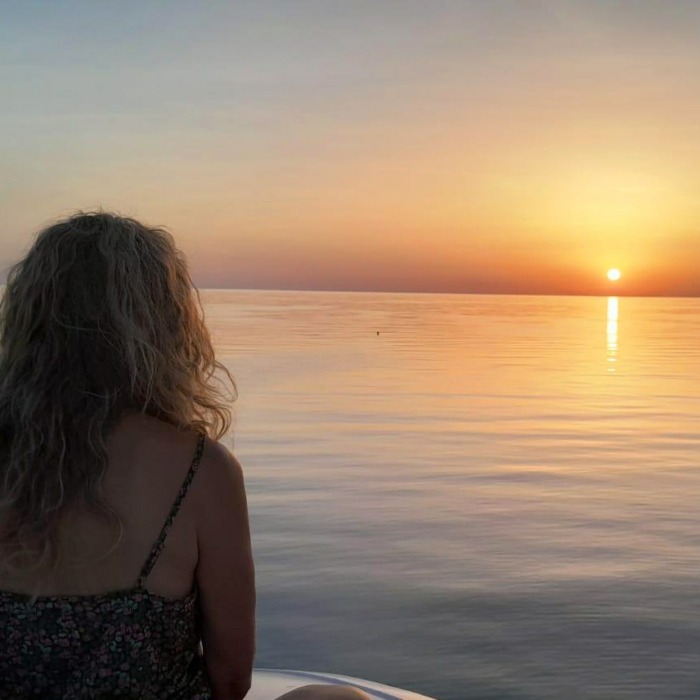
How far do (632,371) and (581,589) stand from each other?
51.6ft

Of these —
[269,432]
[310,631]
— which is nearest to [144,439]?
[310,631]

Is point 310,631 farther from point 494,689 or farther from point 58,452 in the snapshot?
point 58,452

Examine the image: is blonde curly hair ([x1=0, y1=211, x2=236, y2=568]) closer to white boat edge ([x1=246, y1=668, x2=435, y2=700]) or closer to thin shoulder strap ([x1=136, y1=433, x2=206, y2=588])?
thin shoulder strap ([x1=136, y1=433, x2=206, y2=588])

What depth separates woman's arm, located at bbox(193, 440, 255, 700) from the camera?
2.06 metres

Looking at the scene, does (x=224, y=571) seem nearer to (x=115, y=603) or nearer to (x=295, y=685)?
(x=115, y=603)

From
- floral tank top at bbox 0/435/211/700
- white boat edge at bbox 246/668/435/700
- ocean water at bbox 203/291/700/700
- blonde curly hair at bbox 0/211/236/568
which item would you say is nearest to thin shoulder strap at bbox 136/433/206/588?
floral tank top at bbox 0/435/211/700

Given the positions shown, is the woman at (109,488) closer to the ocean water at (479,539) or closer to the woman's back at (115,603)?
the woman's back at (115,603)

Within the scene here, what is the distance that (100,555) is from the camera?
199cm

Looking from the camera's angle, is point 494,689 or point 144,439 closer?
point 144,439

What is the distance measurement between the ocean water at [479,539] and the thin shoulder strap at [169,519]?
2770mm

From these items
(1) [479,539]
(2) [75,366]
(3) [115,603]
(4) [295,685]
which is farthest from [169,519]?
(1) [479,539]

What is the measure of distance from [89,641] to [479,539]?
494 centimetres

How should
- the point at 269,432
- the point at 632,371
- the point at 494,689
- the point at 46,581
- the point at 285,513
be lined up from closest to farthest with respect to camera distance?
the point at 46,581, the point at 494,689, the point at 285,513, the point at 269,432, the point at 632,371

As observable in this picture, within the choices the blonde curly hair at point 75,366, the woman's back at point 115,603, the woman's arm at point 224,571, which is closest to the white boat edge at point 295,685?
the woman's arm at point 224,571
